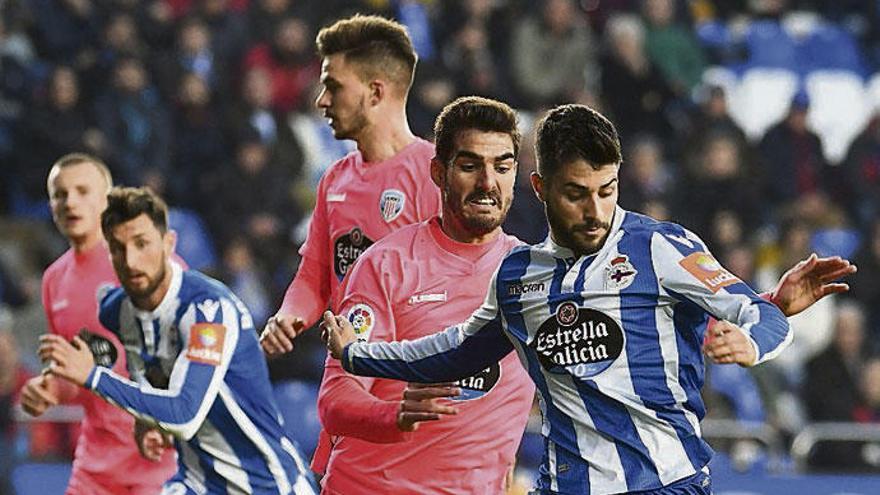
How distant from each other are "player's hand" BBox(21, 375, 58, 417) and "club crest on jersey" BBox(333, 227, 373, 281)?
1324 mm

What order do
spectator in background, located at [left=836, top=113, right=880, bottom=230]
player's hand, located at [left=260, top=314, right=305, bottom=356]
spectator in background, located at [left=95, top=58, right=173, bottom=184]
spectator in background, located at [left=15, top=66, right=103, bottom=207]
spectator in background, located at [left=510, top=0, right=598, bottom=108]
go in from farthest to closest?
spectator in background, located at [left=510, top=0, right=598, bottom=108] → spectator in background, located at [left=836, top=113, right=880, bottom=230] → spectator in background, located at [left=95, top=58, right=173, bottom=184] → spectator in background, located at [left=15, top=66, right=103, bottom=207] → player's hand, located at [left=260, top=314, right=305, bottom=356]

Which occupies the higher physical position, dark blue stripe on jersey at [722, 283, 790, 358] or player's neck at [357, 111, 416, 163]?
player's neck at [357, 111, 416, 163]

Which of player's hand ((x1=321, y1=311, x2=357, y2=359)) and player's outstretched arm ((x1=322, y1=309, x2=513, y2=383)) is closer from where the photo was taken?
player's outstretched arm ((x1=322, y1=309, x2=513, y2=383))

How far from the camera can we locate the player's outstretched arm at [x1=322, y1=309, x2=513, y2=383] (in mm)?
5883

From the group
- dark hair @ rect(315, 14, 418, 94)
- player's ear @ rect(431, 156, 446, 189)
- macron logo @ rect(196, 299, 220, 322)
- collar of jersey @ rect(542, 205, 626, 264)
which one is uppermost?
dark hair @ rect(315, 14, 418, 94)

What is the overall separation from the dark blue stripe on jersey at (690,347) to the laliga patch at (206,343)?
8.19 ft

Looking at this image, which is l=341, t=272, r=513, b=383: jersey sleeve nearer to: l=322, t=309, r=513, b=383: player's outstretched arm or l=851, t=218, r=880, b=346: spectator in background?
l=322, t=309, r=513, b=383: player's outstretched arm

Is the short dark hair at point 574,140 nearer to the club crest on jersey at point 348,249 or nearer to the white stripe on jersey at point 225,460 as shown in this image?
the club crest on jersey at point 348,249

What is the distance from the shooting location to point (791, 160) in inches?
612

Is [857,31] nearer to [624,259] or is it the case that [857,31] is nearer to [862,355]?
[862,355]

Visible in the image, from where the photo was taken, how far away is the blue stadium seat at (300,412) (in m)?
12.7

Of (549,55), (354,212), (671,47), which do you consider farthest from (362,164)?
(671,47)

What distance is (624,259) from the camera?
5.51 meters

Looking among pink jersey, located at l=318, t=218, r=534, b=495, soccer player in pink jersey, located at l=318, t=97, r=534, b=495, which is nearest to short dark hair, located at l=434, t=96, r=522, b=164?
soccer player in pink jersey, located at l=318, t=97, r=534, b=495
